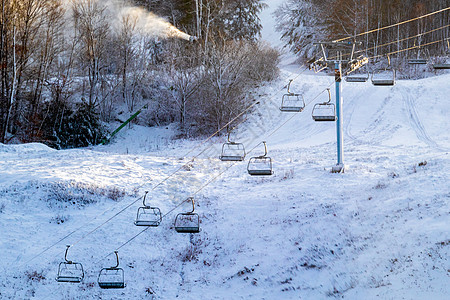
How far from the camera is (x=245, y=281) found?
15109 mm

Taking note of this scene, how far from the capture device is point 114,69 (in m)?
45.8

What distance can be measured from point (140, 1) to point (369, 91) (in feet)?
77.5

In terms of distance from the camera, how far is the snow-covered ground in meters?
13.8

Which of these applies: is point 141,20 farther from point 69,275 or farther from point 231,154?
point 69,275

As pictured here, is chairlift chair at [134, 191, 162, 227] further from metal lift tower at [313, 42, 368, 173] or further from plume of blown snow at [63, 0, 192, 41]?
plume of blown snow at [63, 0, 192, 41]

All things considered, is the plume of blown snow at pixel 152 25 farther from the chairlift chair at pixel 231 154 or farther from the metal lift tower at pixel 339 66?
the metal lift tower at pixel 339 66

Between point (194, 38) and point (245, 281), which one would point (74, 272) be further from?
point (194, 38)

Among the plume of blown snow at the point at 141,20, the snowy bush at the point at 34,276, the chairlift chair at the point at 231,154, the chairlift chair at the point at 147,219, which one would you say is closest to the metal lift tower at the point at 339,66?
the chairlift chair at the point at 231,154

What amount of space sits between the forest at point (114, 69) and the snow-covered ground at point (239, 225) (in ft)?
31.4

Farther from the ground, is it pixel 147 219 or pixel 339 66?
pixel 339 66

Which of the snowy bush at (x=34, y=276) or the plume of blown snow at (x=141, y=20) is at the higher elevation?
the plume of blown snow at (x=141, y=20)

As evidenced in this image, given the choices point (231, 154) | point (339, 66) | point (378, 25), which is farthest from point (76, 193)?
point (378, 25)

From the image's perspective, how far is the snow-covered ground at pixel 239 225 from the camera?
45.3 feet

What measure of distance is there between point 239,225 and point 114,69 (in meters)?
Answer: 31.0
